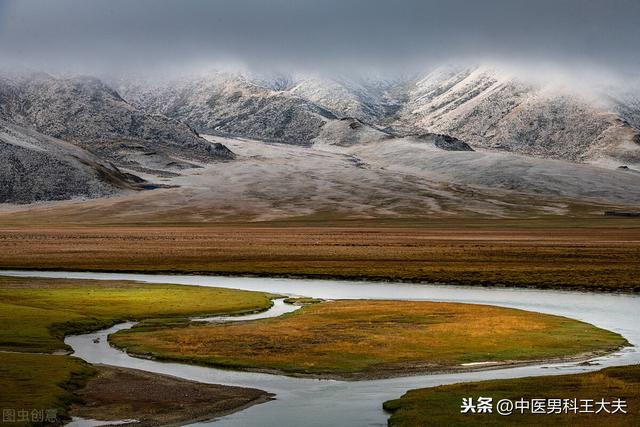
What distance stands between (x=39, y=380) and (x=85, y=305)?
26.5m

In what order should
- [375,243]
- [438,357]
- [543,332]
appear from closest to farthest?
1. [438,357]
2. [543,332]
3. [375,243]

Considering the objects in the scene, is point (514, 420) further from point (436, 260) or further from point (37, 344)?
point (436, 260)

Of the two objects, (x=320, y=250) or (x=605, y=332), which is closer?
(x=605, y=332)

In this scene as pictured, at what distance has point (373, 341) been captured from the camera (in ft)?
145

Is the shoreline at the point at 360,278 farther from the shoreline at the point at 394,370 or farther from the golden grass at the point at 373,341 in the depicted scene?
the shoreline at the point at 394,370

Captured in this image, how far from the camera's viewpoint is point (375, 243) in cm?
13550

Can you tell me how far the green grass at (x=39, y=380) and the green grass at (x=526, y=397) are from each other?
39.8 feet

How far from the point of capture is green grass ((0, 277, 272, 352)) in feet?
144

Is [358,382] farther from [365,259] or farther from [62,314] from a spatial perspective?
[365,259]

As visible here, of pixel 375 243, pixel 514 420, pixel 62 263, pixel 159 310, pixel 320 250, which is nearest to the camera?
pixel 514 420

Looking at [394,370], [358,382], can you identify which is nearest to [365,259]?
[394,370]

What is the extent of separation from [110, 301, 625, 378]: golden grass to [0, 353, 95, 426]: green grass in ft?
18.9

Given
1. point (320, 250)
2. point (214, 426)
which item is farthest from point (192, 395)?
point (320, 250)

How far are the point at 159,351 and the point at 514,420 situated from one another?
2023 cm
